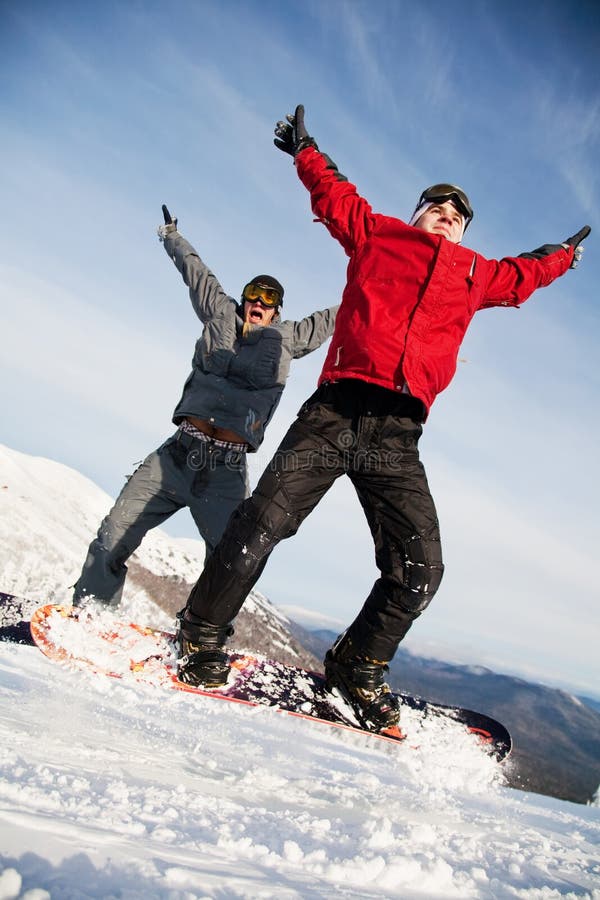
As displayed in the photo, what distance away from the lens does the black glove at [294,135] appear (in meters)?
3.45

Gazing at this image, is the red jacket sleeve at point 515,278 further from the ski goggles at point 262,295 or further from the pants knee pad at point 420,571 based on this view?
the ski goggles at point 262,295

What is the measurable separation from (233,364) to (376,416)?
1.89 m

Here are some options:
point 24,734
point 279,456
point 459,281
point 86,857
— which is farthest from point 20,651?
point 459,281

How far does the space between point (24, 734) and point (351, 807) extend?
1.31 metres

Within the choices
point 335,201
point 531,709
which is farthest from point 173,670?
point 531,709

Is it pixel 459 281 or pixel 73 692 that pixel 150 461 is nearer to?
pixel 73 692

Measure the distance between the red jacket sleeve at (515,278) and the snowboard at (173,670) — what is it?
2.83 meters

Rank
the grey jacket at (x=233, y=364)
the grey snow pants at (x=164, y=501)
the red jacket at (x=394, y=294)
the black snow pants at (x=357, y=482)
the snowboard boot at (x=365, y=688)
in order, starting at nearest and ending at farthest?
the red jacket at (x=394, y=294) < the black snow pants at (x=357, y=482) < the snowboard boot at (x=365, y=688) < the grey snow pants at (x=164, y=501) < the grey jacket at (x=233, y=364)

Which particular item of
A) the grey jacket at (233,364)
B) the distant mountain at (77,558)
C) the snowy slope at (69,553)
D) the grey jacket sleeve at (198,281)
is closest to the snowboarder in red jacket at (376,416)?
the grey jacket at (233,364)

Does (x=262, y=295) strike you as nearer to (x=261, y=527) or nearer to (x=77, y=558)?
(x=261, y=527)

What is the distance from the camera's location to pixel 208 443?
459cm

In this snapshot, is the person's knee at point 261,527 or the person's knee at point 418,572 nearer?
the person's knee at point 261,527

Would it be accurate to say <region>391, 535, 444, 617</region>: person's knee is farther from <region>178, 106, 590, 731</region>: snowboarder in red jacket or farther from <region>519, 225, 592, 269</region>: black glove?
<region>519, 225, 592, 269</region>: black glove

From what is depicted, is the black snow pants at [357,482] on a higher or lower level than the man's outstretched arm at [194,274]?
lower
